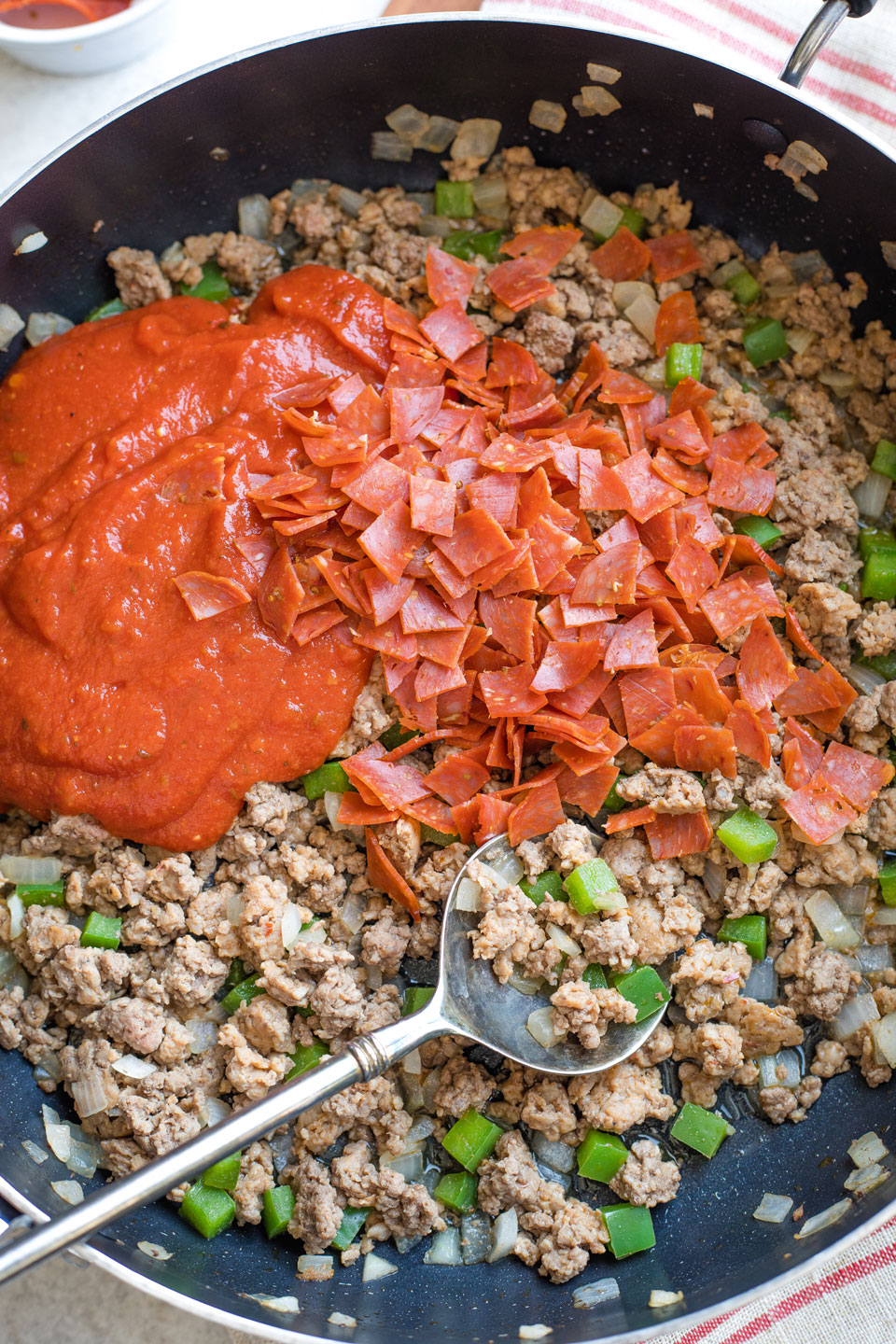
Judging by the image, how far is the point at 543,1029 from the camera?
2.06 meters

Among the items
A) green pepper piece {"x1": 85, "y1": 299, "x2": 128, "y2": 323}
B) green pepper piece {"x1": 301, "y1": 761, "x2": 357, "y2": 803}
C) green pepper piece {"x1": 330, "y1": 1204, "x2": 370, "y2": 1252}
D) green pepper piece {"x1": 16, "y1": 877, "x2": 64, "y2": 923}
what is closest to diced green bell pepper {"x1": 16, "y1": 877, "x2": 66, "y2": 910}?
green pepper piece {"x1": 16, "y1": 877, "x2": 64, "y2": 923}

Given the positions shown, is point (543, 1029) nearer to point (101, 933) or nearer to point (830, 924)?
point (830, 924)

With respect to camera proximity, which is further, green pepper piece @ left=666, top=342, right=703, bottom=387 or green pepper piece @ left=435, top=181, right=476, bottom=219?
green pepper piece @ left=435, top=181, right=476, bottom=219

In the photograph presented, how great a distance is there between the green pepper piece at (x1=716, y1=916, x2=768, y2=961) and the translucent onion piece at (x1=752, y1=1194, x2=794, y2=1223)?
0.47 m

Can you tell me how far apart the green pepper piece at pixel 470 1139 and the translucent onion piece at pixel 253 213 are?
6.83 feet

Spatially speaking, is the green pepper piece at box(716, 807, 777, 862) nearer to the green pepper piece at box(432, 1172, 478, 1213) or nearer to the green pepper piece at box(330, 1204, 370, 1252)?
the green pepper piece at box(432, 1172, 478, 1213)

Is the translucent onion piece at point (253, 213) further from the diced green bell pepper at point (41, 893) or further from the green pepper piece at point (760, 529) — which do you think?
the diced green bell pepper at point (41, 893)

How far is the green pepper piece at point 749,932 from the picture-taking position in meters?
2.15

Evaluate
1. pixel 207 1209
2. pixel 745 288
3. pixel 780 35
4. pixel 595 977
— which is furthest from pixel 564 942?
pixel 780 35

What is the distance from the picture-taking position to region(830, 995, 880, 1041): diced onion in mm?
2158

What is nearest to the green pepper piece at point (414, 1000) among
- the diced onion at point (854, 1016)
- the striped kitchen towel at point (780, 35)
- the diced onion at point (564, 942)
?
the diced onion at point (564, 942)

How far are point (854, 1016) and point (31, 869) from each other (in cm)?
174

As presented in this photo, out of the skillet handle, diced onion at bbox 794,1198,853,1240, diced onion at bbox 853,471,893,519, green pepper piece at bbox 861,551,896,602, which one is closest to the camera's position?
diced onion at bbox 794,1198,853,1240

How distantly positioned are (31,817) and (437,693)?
935mm
